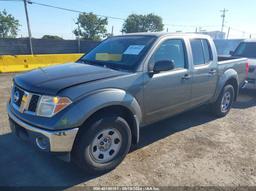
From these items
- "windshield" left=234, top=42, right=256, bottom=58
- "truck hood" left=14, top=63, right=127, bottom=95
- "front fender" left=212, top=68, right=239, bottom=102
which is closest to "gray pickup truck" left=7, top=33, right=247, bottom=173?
"truck hood" left=14, top=63, right=127, bottom=95

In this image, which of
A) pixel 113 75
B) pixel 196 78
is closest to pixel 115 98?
pixel 113 75

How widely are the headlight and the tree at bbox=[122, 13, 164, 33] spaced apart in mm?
65331

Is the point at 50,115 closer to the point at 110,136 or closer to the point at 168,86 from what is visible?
the point at 110,136

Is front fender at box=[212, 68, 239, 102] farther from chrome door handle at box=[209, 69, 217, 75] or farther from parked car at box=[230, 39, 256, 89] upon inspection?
parked car at box=[230, 39, 256, 89]

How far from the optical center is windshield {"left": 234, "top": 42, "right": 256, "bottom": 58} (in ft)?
28.9

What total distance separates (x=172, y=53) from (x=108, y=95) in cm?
164

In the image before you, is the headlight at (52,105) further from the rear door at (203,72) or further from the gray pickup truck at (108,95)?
the rear door at (203,72)

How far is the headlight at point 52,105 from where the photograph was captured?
9.25 ft

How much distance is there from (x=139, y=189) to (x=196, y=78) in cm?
240

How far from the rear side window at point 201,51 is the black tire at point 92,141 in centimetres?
210

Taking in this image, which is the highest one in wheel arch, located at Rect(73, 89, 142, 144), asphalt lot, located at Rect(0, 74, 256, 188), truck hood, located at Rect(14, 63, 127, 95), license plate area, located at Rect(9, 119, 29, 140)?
truck hood, located at Rect(14, 63, 127, 95)

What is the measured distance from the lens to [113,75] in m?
3.36

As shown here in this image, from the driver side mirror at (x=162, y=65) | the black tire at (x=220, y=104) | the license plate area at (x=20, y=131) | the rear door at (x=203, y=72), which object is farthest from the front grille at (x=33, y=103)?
the black tire at (x=220, y=104)

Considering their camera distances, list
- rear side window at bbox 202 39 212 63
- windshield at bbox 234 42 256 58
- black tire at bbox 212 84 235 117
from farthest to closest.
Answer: windshield at bbox 234 42 256 58 < black tire at bbox 212 84 235 117 < rear side window at bbox 202 39 212 63
